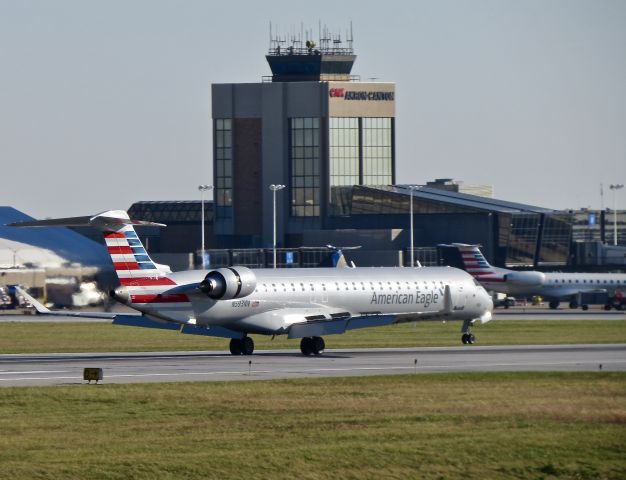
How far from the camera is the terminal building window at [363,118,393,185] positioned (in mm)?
185625

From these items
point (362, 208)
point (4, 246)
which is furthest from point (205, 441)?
point (362, 208)

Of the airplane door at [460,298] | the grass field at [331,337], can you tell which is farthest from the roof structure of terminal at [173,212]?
the airplane door at [460,298]

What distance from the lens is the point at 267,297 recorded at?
68000 mm

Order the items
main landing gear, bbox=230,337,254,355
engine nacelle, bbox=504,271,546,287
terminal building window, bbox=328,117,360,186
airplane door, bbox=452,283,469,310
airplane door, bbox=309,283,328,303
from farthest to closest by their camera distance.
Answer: terminal building window, bbox=328,117,360,186 < engine nacelle, bbox=504,271,546,287 < airplane door, bbox=452,283,469,310 < airplane door, bbox=309,283,328,303 < main landing gear, bbox=230,337,254,355

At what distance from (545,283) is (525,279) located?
401 cm

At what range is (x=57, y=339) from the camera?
282 feet

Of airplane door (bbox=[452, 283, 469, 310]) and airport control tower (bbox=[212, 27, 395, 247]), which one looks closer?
airplane door (bbox=[452, 283, 469, 310])

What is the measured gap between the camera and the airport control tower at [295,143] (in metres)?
181

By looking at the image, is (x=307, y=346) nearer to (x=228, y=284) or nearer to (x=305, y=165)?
Answer: (x=228, y=284)

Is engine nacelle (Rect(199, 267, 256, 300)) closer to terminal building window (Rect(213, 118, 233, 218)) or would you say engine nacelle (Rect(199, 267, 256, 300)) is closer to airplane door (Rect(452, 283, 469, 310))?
airplane door (Rect(452, 283, 469, 310))

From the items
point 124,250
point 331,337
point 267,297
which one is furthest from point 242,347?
point 331,337

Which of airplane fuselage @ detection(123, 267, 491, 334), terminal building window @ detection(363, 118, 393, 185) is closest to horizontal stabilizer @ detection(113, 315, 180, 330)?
airplane fuselage @ detection(123, 267, 491, 334)

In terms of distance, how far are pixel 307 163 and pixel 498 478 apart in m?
150

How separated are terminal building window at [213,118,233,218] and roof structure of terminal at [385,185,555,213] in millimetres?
22359
